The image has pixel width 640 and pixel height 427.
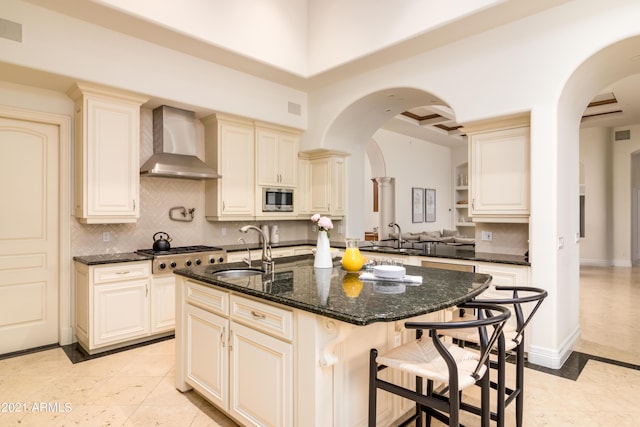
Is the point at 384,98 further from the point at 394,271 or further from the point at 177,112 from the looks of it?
the point at 394,271

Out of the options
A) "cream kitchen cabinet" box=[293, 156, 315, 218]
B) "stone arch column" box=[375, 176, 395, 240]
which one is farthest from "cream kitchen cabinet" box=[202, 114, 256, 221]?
"stone arch column" box=[375, 176, 395, 240]

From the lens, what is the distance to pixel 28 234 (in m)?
3.69

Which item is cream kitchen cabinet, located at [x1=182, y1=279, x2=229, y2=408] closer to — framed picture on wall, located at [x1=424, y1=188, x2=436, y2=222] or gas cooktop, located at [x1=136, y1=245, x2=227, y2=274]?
gas cooktop, located at [x1=136, y1=245, x2=227, y2=274]

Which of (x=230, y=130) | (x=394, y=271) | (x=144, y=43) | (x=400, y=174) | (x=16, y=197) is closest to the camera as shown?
(x=394, y=271)

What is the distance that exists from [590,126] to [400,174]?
14.4ft

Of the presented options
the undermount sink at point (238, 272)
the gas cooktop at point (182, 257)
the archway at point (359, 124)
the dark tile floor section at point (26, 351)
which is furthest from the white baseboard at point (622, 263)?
the dark tile floor section at point (26, 351)

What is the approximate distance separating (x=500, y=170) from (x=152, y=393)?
147 inches

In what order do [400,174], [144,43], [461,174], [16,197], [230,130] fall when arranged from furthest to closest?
1. [461,174]
2. [400,174]
3. [230,130]
4. [144,43]
5. [16,197]

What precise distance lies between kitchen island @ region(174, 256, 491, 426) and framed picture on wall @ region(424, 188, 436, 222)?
25.3ft

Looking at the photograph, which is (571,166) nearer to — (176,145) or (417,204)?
(176,145)

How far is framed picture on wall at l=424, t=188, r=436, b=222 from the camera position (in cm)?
999

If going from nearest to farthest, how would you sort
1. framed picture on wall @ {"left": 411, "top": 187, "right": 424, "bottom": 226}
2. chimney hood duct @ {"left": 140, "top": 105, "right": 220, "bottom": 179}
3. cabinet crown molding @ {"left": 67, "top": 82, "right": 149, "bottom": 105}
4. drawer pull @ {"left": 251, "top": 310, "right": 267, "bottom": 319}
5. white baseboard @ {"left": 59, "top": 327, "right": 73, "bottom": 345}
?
drawer pull @ {"left": 251, "top": 310, "right": 267, "bottom": 319} → cabinet crown molding @ {"left": 67, "top": 82, "right": 149, "bottom": 105} → white baseboard @ {"left": 59, "top": 327, "right": 73, "bottom": 345} → chimney hood duct @ {"left": 140, "top": 105, "right": 220, "bottom": 179} → framed picture on wall @ {"left": 411, "top": 187, "right": 424, "bottom": 226}

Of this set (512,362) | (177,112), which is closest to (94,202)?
(177,112)

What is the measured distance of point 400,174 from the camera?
30.1ft
